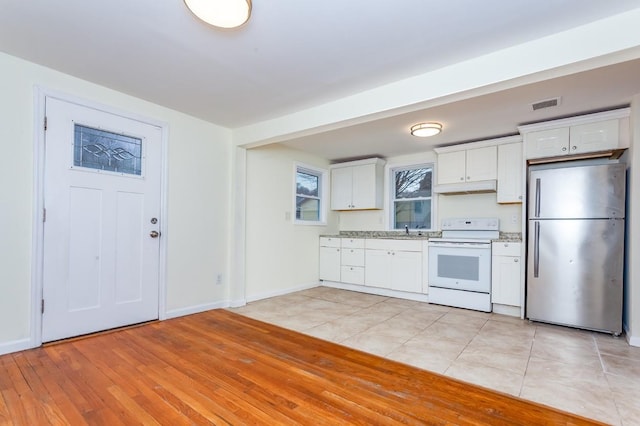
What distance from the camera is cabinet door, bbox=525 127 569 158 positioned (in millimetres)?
3494

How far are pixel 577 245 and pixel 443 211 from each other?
184 cm

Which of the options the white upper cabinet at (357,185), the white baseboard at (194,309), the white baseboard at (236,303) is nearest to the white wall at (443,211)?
the white upper cabinet at (357,185)

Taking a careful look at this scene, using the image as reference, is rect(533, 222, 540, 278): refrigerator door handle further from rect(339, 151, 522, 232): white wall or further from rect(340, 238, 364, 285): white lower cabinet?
rect(340, 238, 364, 285): white lower cabinet

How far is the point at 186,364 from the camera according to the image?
2398mm

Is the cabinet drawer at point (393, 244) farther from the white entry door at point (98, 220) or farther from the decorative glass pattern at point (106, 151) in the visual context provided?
the decorative glass pattern at point (106, 151)

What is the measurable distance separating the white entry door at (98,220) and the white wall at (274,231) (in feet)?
4.30

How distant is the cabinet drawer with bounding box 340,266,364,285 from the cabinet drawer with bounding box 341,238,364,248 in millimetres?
356

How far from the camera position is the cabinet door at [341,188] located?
5.62 m

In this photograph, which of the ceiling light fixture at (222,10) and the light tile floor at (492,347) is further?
the light tile floor at (492,347)

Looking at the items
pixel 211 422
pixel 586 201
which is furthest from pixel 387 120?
pixel 211 422

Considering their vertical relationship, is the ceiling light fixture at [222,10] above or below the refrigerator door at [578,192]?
above

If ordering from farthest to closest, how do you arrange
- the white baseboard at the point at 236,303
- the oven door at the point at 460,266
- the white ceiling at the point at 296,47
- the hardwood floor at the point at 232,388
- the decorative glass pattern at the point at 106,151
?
the white baseboard at the point at 236,303 < the oven door at the point at 460,266 < the decorative glass pattern at the point at 106,151 < the white ceiling at the point at 296,47 < the hardwood floor at the point at 232,388

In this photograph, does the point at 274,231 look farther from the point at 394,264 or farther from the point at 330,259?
the point at 394,264

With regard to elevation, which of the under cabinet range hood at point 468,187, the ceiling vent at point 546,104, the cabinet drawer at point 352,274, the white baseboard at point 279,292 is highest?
the ceiling vent at point 546,104
